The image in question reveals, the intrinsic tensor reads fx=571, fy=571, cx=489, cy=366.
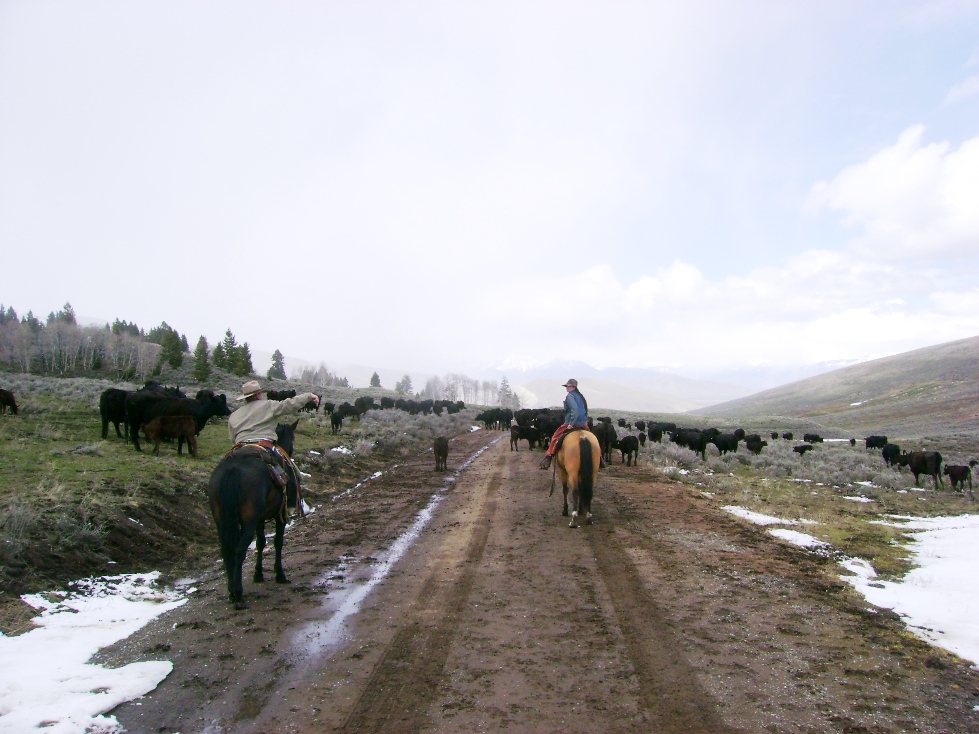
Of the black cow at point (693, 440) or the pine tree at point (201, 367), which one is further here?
the pine tree at point (201, 367)

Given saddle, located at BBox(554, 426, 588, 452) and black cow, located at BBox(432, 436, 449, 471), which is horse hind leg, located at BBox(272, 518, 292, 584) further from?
black cow, located at BBox(432, 436, 449, 471)

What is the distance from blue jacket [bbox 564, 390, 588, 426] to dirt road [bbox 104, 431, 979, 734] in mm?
2488

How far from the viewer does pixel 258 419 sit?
757 cm

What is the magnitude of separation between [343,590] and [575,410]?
5.86m

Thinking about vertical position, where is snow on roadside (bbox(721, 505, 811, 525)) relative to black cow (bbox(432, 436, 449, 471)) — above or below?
below

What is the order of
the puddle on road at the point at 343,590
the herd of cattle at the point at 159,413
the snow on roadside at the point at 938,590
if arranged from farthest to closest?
the herd of cattle at the point at 159,413 < the snow on roadside at the point at 938,590 < the puddle on road at the point at 343,590

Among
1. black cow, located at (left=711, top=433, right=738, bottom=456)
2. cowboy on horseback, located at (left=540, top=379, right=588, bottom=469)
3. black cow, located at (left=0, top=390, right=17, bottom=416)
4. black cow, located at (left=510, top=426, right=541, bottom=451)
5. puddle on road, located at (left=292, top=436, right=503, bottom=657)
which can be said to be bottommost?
black cow, located at (left=711, top=433, right=738, bottom=456)

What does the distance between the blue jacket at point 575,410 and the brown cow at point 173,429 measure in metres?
9.91

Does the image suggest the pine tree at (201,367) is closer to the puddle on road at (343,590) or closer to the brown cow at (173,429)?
the brown cow at (173,429)

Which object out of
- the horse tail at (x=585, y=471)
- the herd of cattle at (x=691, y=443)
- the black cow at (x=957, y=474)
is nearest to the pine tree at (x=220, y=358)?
the herd of cattle at (x=691, y=443)

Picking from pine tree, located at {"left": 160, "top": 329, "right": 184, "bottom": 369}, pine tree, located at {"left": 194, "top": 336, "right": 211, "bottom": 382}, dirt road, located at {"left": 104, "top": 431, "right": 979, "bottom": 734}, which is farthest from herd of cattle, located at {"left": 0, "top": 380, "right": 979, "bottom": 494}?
pine tree, located at {"left": 160, "top": 329, "right": 184, "bottom": 369}

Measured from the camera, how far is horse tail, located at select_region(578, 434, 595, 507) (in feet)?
34.8

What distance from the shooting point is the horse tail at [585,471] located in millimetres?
10594

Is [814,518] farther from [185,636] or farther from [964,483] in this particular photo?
[964,483]
